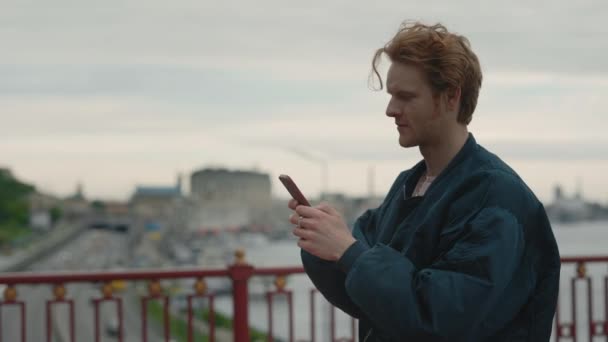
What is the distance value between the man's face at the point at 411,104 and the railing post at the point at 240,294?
9.19 feet

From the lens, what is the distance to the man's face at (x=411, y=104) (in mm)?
1372

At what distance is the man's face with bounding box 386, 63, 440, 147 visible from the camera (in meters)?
1.37

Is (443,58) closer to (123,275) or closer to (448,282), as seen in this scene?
(448,282)

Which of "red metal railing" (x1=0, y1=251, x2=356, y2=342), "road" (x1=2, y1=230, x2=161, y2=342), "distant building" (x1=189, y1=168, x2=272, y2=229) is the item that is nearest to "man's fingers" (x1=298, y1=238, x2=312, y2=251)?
"red metal railing" (x1=0, y1=251, x2=356, y2=342)

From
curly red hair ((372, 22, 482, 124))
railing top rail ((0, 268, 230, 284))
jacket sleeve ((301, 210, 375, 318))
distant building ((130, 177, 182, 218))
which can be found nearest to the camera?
curly red hair ((372, 22, 482, 124))

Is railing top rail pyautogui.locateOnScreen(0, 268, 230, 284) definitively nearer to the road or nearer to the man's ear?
the man's ear

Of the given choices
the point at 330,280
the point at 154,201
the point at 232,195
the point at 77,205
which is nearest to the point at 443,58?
the point at 330,280

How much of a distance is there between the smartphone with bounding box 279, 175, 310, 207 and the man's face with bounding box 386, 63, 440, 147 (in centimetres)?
21

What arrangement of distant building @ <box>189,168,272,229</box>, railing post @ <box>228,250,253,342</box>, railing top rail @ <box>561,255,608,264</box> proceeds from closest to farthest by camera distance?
railing post @ <box>228,250,253,342</box>, railing top rail @ <box>561,255,608,264</box>, distant building @ <box>189,168,272,229</box>

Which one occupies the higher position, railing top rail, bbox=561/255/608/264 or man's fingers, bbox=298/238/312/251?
man's fingers, bbox=298/238/312/251

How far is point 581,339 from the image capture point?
77.9ft

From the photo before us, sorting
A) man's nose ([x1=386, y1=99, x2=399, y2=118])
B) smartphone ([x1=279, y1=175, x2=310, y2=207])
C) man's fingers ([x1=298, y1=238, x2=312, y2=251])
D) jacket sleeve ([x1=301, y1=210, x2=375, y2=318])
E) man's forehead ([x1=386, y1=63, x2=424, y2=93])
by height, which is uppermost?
man's forehead ([x1=386, y1=63, x2=424, y2=93])

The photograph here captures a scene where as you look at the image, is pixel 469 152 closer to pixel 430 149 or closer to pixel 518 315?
pixel 430 149

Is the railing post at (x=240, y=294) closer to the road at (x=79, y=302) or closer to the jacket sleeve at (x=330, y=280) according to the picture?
the jacket sleeve at (x=330, y=280)
